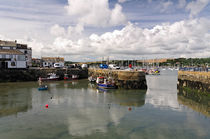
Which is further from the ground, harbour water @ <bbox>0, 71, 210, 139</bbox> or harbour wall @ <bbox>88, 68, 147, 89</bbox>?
harbour wall @ <bbox>88, 68, 147, 89</bbox>

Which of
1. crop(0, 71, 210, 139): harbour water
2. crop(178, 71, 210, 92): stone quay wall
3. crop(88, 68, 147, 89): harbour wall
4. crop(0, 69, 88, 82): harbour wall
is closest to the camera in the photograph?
crop(0, 71, 210, 139): harbour water

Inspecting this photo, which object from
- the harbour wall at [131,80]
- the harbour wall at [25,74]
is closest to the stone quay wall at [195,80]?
the harbour wall at [131,80]

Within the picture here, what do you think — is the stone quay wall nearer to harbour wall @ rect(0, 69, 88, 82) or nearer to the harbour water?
the harbour water

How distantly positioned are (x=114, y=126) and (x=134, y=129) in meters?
2.11

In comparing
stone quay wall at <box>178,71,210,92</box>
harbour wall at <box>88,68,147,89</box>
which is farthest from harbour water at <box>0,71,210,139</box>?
harbour wall at <box>88,68,147,89</box>

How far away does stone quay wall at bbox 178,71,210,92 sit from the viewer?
1255 inches

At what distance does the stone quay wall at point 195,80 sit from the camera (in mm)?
31869

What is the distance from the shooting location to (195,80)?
35.8 m

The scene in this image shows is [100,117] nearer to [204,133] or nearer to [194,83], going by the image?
[204,133]

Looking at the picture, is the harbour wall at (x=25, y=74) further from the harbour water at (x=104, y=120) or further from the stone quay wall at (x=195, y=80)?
the stone quay wall at (x=195, y=80)

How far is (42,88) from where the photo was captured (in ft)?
129

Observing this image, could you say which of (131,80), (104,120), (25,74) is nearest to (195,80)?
(131,80)

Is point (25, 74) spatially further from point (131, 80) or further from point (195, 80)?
point (195, 80)

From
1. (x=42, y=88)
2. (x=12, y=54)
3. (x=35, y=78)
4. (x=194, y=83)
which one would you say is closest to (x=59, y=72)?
(x=35, y=78)
